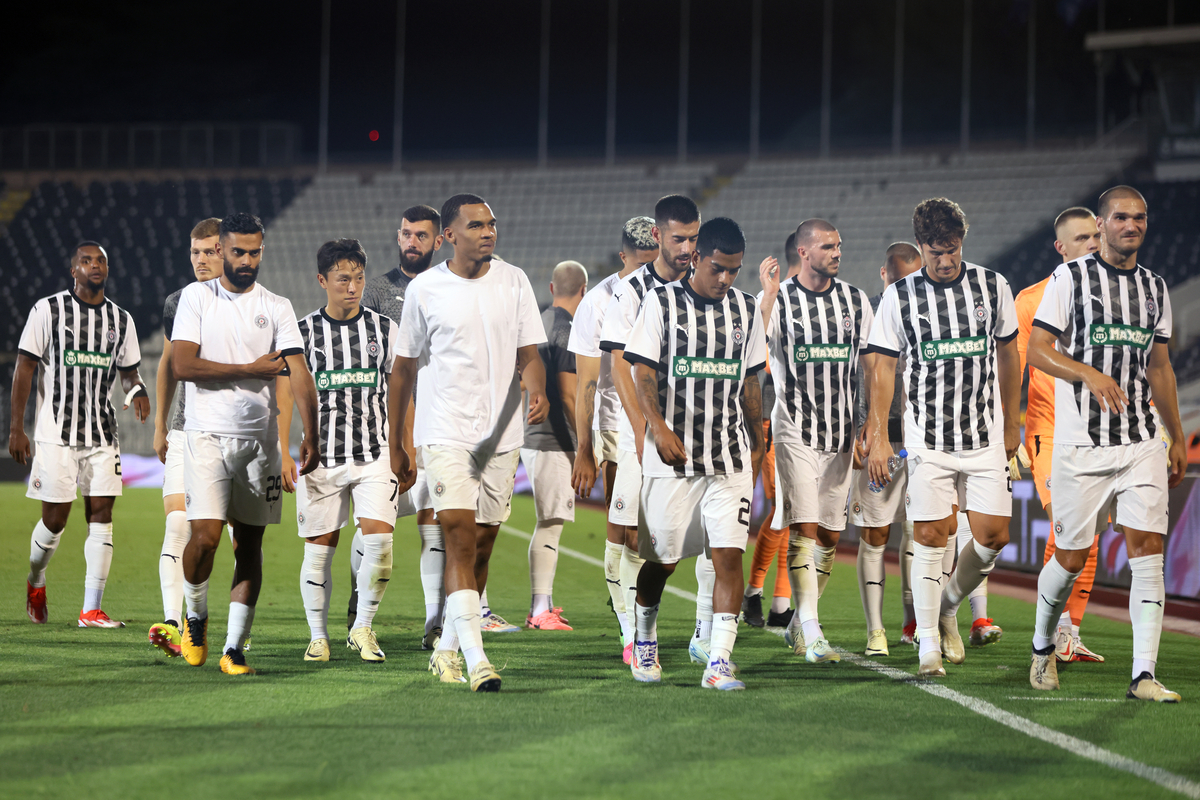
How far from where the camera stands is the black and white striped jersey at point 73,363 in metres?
7.51

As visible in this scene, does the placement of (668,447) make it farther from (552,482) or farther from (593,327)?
(552,482)

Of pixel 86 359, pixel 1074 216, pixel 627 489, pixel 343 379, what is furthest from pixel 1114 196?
pixel 86 359

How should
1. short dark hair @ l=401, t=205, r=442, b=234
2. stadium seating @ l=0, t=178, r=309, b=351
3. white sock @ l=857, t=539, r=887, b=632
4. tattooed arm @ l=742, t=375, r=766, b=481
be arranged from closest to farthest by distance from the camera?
tattooed arm @ l=742, t=375, r=766, b=481, white sock @ l=857, t=539, r=887, b=632, short dark hair @ l=401, t=205, r=442, b=234, stadium seating @ l=0, t=178, r=309, b=351

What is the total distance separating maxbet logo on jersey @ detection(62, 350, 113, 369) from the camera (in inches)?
297

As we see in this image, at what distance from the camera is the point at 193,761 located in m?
3.90

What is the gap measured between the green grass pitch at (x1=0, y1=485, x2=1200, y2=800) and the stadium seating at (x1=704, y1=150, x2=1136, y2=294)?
1902cm

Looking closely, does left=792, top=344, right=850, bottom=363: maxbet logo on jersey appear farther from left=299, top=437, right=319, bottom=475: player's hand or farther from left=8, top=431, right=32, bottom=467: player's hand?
left=8, top=431, right=32, bottom=467: player's hand

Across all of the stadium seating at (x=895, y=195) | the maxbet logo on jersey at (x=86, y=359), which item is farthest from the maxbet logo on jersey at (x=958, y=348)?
the stadium seating at (x=895, y=195)

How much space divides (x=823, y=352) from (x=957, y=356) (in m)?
0.91

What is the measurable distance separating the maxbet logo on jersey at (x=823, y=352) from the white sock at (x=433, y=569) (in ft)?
→ 6.85

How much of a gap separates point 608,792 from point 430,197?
96.6ft

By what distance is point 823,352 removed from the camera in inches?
Answer: 256

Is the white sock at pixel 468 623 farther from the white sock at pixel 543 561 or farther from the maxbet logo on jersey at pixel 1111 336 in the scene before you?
the maxbet logo on jersey at pixel 1111 336

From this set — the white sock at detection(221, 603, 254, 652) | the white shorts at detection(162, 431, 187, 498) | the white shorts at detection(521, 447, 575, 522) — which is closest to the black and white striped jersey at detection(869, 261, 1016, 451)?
the white shorts at detection(521, 447, 575, 522)
